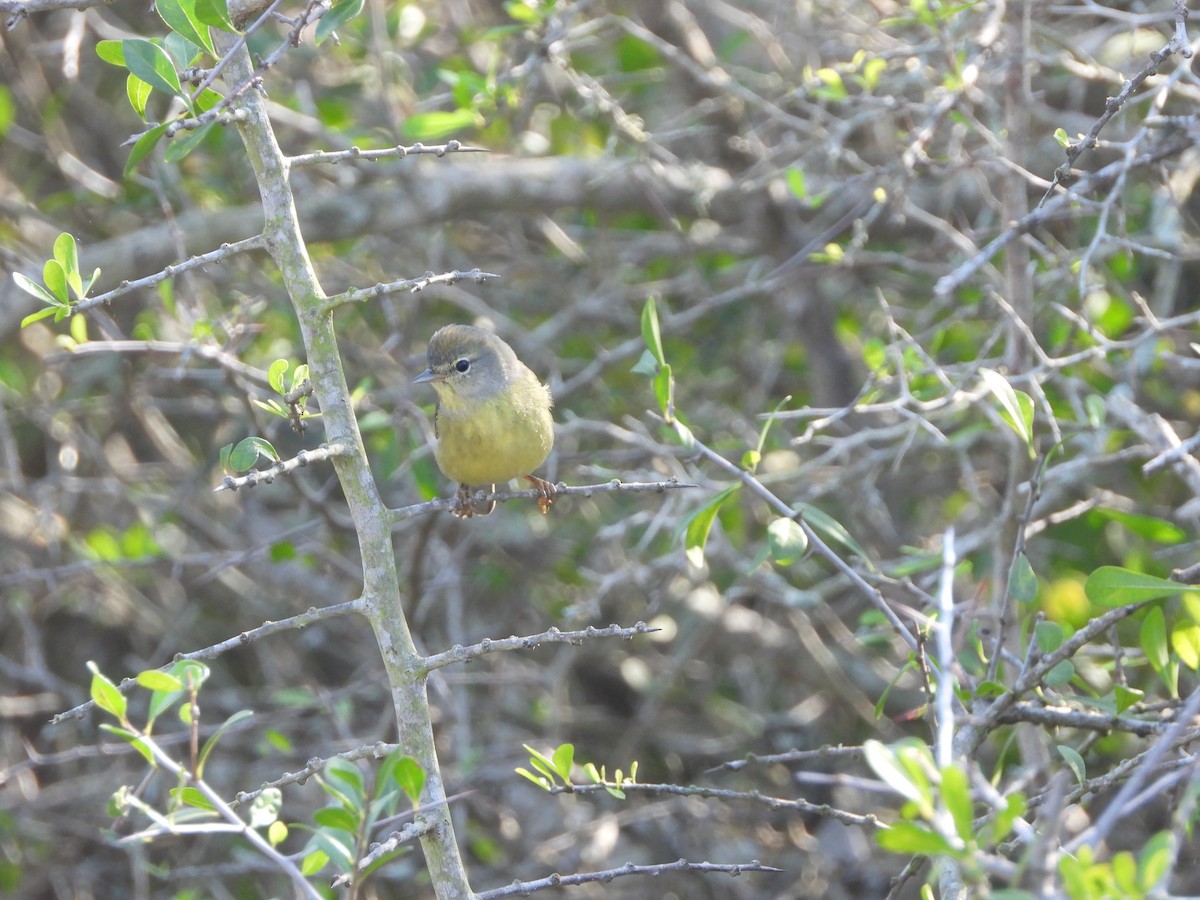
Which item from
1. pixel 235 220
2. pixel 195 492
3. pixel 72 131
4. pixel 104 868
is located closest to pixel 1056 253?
pixel 235 220

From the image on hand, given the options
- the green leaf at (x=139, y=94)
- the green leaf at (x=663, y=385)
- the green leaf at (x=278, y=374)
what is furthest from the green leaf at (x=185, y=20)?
the green leaf at (x=663, y=385)

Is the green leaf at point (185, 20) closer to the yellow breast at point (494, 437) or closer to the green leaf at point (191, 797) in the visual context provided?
the green leaf at point (191, 797)

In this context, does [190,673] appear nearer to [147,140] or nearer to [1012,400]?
[147,140]

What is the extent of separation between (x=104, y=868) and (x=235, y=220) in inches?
124

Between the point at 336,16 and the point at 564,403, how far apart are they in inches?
149

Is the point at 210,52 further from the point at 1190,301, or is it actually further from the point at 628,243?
the point at 1190,301

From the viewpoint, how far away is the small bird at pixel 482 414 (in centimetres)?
464

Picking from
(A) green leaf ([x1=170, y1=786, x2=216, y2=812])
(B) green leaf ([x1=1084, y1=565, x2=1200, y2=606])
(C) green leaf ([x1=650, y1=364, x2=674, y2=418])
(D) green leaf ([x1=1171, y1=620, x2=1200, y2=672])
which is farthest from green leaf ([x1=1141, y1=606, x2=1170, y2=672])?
(A) green leaf ([x1=170, y1=786, x2=216, y2=812])

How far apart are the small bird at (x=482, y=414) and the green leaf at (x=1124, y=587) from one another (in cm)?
216

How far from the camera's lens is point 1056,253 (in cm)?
489

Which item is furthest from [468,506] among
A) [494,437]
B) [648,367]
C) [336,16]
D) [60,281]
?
[336,16]

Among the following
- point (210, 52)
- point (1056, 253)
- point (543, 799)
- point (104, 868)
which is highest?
point (210, 52)

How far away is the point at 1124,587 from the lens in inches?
113

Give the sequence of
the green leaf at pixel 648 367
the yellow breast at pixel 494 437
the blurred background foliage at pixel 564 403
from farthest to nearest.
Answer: the blurred background foliage at pixel 564 403
the yellow breast at pixel 494 437
the green leaf at pixel 648 367
